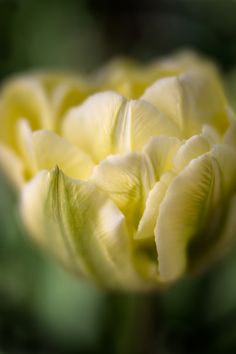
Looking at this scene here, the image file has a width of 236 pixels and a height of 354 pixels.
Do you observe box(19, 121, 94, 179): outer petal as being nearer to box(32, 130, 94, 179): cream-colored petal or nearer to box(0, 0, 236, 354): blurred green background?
box(32, 130, 94, 179): cream-colored petal

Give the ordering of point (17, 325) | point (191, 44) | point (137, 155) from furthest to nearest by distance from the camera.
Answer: point (191, 44) → point (17, 325) → point (137, 155)

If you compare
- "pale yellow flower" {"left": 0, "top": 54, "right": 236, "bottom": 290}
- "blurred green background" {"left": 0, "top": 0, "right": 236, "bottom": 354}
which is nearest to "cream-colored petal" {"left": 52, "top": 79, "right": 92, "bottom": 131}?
"pale yellow flower" {"left": 0, "top": 54, "right": 236, "bottom": 290}

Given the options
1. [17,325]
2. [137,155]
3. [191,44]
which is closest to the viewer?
[137,155]

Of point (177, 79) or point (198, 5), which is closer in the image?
point (177, 79)

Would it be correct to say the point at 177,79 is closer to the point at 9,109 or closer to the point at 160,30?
the point at 9,109

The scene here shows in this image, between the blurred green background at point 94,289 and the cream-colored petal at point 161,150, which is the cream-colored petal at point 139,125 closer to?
the cream-colored petal at point 161,150

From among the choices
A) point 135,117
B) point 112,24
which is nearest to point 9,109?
point 135,117
